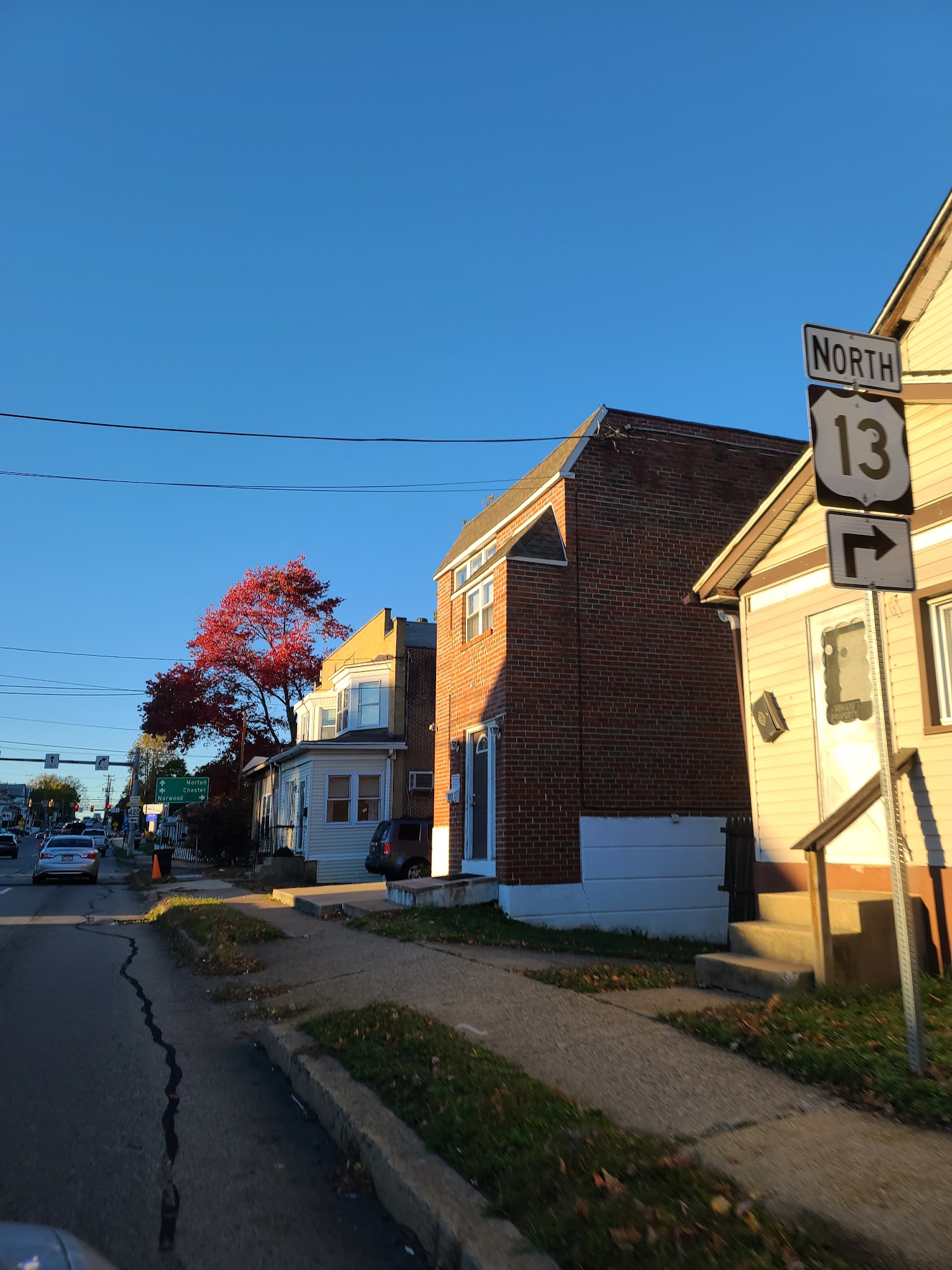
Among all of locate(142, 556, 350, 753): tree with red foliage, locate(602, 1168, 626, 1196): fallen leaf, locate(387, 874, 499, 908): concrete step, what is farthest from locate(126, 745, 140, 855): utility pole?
locate(602, 1168, 626, 1196): fallen leaf

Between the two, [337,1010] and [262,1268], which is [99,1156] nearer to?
[262,1268]

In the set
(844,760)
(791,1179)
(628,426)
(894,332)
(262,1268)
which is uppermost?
(628,426)

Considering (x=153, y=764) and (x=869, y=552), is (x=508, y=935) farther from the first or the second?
(x=153, y=764)

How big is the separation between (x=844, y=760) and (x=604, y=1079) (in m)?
4.87

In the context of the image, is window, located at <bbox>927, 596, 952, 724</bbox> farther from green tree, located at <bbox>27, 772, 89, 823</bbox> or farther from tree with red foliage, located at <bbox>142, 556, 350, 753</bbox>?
green tree, located at <bbox>27, 772, 89, 823</bbox>

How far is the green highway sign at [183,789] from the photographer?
120ft

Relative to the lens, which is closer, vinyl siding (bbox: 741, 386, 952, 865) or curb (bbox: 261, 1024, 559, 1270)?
curb (bbox: 261, 1024, 559, 1270)

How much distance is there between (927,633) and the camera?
811cm

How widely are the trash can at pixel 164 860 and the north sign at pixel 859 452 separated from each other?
89.5ft

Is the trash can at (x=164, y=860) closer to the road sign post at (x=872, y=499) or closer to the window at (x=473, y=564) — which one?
the window at (x=473, y=564)

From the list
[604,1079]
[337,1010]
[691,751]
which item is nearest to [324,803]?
[691,751]

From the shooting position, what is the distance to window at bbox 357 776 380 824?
29.1 metres

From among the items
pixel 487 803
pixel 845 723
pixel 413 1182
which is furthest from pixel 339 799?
pixel 413 1182

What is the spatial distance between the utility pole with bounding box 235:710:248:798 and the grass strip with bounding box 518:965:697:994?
3403 cm
